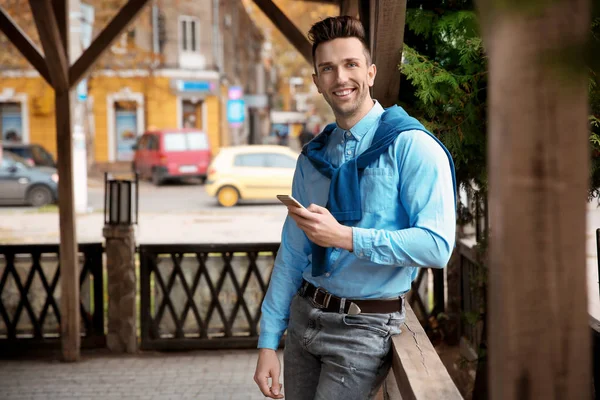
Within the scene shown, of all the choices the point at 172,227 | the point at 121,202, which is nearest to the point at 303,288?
the point at 121,202

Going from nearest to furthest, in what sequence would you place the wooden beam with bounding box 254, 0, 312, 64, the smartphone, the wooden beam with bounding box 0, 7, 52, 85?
1. the smartphone
2. the wooden beam with bounding box 254, 0, 312, 64
3. the wooden beam with bounding box 0, 7, 52, 85

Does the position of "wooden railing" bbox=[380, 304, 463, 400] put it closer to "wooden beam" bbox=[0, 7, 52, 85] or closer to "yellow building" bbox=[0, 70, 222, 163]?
"wooden beam" bbox=[0, 7, 52, 85]

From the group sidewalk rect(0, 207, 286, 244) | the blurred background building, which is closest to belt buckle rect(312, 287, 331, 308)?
sidewalk rect(0, 207, 286, 244)

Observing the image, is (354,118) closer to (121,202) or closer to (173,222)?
(121,202)

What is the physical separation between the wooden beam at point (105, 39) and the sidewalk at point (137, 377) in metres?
2.13

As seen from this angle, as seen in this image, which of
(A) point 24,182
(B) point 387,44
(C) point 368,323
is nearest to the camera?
(C) point 368,323

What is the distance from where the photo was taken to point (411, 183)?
7.17 feet

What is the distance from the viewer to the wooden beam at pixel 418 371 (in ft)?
6.91

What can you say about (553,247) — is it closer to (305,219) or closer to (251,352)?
(305,219)

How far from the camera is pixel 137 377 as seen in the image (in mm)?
5836

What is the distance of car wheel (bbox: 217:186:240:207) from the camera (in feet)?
61.9

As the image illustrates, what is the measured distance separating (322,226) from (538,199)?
3.58 ft

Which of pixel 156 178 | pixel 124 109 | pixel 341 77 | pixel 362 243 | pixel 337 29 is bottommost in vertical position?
pixel 156 178

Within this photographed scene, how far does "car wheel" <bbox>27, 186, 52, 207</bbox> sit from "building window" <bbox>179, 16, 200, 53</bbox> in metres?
15.0
